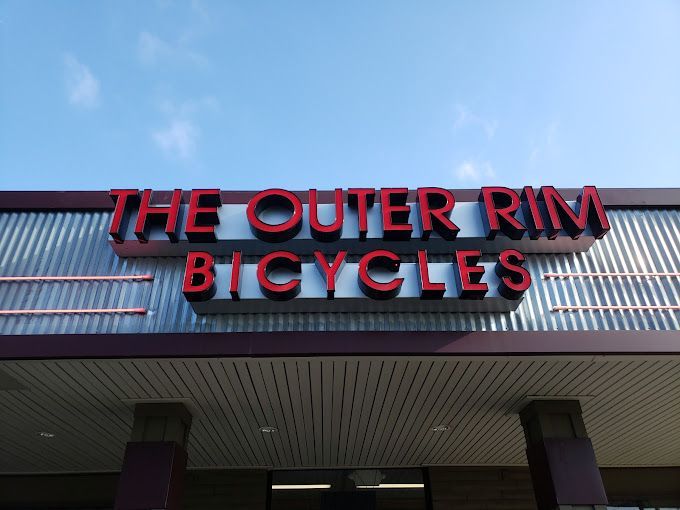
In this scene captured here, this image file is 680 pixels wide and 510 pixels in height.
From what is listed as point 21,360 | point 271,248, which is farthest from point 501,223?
point 21,360

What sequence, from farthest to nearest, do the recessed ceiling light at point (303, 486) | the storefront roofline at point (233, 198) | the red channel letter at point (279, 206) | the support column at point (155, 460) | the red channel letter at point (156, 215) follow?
1. the recessed ceiling light at point (303, 486)
2. the storefront roofline at point (233, 198)
3. the red channel letter at point (279, 206)
4. the red channel letter at point (156, 215)
5. the support column at point (155, 460)

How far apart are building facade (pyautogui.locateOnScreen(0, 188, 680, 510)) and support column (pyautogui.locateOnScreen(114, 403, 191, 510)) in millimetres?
36

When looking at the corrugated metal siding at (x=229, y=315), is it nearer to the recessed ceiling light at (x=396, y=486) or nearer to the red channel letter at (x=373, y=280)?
the red channel letter at (x=373, y=280)

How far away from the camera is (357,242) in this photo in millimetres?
11094

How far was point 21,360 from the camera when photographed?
9.48m

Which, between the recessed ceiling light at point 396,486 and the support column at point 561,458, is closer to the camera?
the support column at point 561,458

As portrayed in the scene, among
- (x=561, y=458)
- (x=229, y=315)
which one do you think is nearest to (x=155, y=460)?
(x=229, y=315)

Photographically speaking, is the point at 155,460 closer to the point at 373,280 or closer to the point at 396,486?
the point at 373,280

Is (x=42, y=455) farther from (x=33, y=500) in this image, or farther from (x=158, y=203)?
(x=158, y=203)

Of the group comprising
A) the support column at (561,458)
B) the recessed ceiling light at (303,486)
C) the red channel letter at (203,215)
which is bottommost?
the support column at (561,458)

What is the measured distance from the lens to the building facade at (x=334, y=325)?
32.2 ft

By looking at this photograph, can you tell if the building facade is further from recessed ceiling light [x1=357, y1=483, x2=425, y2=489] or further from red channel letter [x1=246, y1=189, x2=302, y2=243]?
recessed ceiling light [x1=357, y1=483, x2=425, y2=489]

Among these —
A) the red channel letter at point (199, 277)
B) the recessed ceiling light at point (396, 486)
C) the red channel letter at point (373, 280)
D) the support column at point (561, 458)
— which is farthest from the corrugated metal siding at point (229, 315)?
the recessed ceiling light at point (396, 486)

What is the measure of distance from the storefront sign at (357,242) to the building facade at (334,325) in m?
0.04
